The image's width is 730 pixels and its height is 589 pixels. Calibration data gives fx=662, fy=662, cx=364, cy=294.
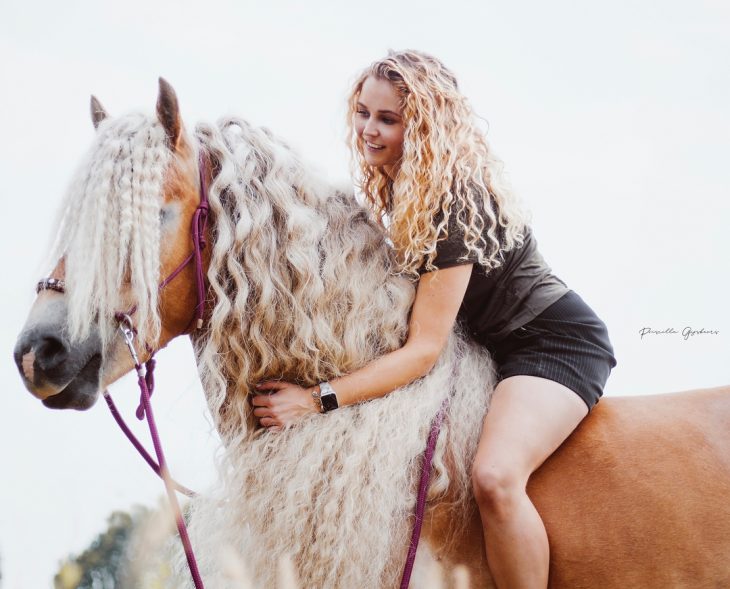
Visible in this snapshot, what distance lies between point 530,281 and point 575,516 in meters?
0.88

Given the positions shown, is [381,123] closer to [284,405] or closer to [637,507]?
[284,405]

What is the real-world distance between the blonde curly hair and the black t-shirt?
0.05 metres

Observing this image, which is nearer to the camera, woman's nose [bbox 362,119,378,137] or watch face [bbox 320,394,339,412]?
watch face [bbox 320,394,339,412]

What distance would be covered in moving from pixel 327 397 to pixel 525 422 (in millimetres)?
686

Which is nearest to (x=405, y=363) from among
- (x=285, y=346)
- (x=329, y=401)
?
(x=329, y=401)

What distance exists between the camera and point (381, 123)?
2756 millimetres

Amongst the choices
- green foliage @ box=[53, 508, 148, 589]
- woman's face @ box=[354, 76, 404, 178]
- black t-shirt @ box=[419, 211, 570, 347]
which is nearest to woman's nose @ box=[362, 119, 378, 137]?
woman's face @ box=[354, 76, 404, 178]

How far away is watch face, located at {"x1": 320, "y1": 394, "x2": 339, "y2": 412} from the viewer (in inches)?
91.4

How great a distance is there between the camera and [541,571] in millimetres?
2162

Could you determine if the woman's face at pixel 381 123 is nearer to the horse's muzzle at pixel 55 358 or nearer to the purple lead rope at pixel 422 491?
the purple lead rope at pixel 422 491

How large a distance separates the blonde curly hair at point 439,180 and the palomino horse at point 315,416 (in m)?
0.21

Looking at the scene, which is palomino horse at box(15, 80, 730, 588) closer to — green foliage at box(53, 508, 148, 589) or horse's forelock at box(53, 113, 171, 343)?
horse's forelock at box(53, 113, 171, 343)

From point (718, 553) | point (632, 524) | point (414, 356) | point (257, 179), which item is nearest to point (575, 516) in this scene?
point (632, 524)

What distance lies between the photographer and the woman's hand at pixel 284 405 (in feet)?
7.66
